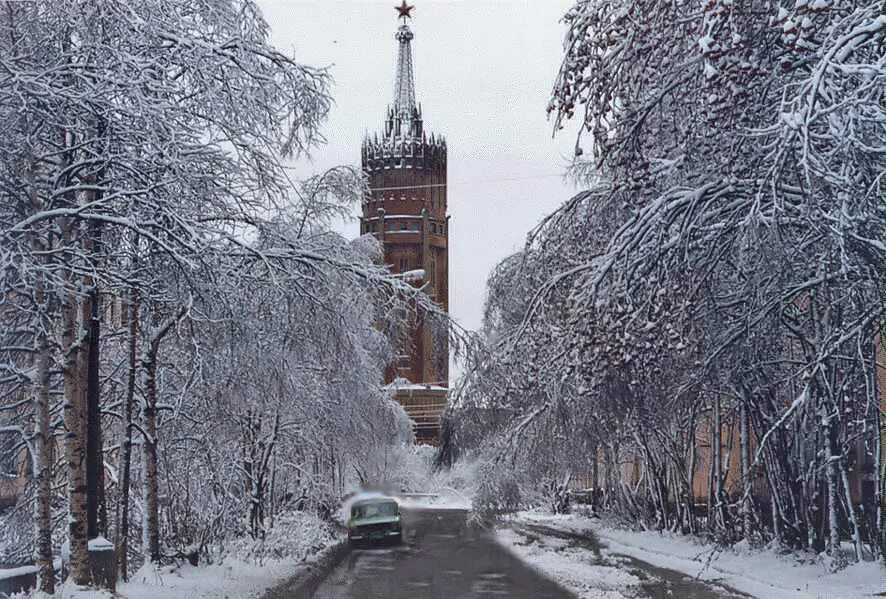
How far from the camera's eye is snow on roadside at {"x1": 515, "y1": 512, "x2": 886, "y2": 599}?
1722cm

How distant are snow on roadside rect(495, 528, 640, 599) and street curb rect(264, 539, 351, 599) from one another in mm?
4551

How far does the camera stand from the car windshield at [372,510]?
37.1 m

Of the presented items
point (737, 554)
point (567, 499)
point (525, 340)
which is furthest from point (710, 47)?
→ point (567, 499)

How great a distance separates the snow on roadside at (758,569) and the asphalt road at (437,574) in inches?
121

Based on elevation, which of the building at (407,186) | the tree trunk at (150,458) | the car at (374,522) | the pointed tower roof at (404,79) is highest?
the pointed tower roof at (404,79)

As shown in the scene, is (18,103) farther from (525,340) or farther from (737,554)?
(737,554)

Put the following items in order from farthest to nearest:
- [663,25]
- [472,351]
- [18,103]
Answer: [472,351], [663,25], [18,103]

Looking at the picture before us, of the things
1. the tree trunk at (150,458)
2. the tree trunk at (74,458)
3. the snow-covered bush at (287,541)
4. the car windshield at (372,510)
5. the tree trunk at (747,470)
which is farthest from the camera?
the car windshield at (372,510)

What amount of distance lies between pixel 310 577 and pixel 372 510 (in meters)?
14.9

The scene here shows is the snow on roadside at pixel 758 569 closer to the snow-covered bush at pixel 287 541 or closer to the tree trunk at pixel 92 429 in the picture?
the snow-covered bush at pixel 287 541

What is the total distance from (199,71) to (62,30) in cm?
156

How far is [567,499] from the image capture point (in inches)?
2082

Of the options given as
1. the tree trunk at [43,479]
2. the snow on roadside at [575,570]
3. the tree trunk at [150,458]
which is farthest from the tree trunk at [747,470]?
the tree trunk at [43,479]

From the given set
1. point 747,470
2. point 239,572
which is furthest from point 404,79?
point 239,572
